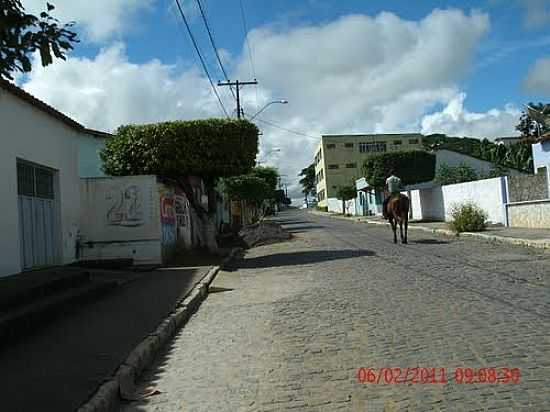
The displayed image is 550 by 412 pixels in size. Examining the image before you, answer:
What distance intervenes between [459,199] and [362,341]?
23898 mm

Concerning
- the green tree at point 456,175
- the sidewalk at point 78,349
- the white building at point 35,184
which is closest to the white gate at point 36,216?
the white building at point 35,184

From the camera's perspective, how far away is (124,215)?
59.3 feet

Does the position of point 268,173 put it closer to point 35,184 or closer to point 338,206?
point 338,206

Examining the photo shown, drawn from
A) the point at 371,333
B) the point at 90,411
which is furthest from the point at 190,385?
the point at 371,333

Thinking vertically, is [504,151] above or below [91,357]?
above

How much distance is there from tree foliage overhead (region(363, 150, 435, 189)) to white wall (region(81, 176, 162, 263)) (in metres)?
23.4

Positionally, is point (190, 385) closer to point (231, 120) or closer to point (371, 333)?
point (371, 333)

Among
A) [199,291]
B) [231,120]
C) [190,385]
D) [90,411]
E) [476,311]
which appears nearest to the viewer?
[90,411]

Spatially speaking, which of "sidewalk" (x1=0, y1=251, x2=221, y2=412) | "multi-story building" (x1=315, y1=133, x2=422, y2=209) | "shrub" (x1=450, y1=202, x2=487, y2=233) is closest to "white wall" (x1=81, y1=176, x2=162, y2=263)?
"sidewalk" (x1=0, y1=251, x2=221, y2=412)

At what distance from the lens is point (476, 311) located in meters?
8.12

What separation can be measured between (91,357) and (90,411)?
186 cm

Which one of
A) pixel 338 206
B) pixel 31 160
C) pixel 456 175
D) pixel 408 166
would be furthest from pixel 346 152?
pixel 31 160

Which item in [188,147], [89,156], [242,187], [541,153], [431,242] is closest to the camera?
[188,147]
